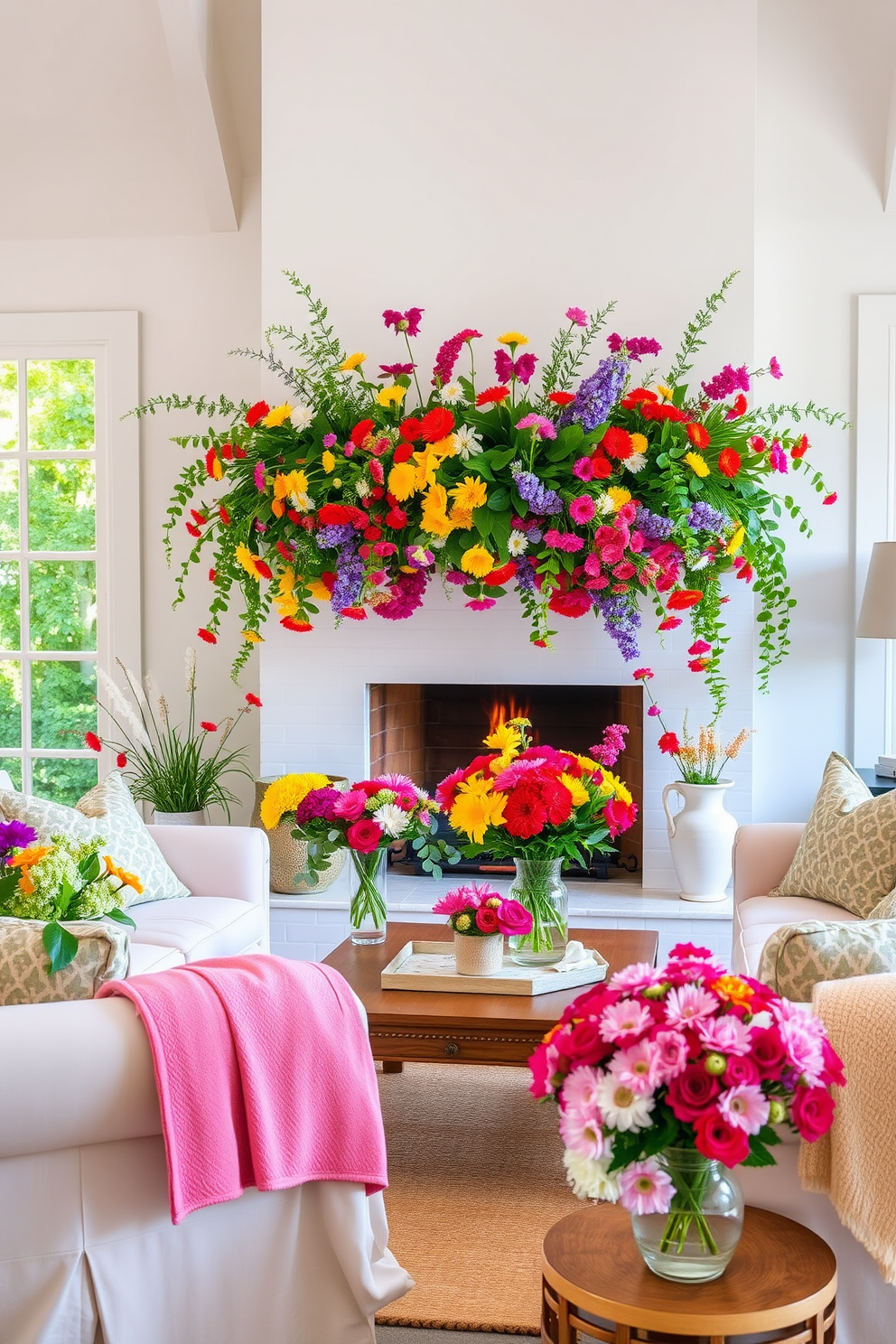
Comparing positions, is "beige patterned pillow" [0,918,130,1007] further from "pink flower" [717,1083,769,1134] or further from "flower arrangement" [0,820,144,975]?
"pink flower" [717,1083,769,1134]

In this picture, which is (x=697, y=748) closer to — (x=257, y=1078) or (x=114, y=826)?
(x=114, y=826)

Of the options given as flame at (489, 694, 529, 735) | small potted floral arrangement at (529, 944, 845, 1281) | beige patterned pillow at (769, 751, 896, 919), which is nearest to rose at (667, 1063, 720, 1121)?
small potted floral arrangement at (529, 944, 845, 1281)

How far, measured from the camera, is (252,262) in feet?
15.7

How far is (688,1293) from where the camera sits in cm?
144

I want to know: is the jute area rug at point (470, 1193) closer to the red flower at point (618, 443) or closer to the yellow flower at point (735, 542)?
the yellow flower at point (735, 542)

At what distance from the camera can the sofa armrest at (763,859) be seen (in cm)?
351

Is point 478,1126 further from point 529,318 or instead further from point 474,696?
point 529,318

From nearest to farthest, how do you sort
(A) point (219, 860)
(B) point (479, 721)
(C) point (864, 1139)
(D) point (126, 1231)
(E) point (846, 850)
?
(C) point (864, 1139) → (D) point (126, 1231) → (E) point (846, 850) → (A) point (219, 860) → (B) point (479, 721)

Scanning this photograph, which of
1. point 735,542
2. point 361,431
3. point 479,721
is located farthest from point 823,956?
point 479,721

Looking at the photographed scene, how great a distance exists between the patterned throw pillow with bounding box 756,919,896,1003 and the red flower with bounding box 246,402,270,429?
104 inches

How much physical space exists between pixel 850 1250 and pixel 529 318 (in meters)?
3.16

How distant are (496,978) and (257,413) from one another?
6.88ft

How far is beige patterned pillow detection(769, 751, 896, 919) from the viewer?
3.03 meters

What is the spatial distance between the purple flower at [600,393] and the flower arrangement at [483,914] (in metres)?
1.62
